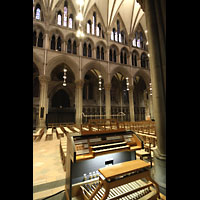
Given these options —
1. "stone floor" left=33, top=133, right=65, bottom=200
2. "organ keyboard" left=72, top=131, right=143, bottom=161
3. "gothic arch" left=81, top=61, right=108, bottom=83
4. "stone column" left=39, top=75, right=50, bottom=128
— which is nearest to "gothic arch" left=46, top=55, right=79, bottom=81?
"stone column" left=39, top=75, right=50, bottom=128

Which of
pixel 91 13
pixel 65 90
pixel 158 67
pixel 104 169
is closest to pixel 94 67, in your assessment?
pixel 65 90

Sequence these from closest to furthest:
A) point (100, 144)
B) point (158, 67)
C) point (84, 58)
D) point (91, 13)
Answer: point (158, 67)
point (100, 144)
point (84, 58)
point (91, 13)

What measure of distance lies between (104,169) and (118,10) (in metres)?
20.9

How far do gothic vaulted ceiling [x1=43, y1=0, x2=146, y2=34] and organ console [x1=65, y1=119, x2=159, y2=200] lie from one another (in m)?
16.9

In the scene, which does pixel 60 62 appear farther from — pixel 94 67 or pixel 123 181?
pixel 123 181

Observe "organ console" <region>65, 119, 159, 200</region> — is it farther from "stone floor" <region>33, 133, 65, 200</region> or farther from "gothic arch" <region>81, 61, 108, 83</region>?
"gothic arch" <region>81, 61, 108, 83</region>

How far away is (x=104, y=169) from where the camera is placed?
5.65 feet

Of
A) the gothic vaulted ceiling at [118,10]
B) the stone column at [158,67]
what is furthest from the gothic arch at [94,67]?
the stone column at [158,67]

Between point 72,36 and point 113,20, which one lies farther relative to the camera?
point 113,20

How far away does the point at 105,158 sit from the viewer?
109 inches
